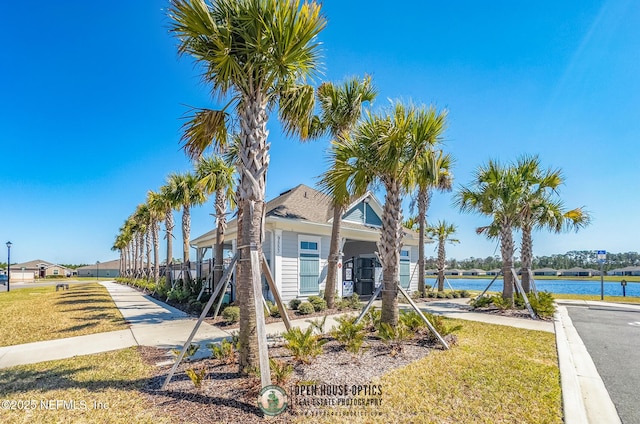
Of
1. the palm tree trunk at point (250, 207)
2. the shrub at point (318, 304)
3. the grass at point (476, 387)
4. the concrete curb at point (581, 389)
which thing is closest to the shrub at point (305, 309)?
the shrub at point (318, 304)

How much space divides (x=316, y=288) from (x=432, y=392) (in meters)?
9.57

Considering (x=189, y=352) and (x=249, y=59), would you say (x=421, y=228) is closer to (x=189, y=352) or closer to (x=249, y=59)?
(x=189, y=352)

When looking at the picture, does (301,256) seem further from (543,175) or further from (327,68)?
(543,175)

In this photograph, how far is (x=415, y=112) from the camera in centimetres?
686

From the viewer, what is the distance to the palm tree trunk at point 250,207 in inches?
186

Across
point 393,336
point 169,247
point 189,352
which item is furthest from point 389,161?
point 169,247

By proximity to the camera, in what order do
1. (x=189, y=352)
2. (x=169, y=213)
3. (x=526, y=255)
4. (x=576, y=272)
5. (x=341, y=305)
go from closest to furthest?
→ (x=189, y=352) < (x=341, y=305) < (x=526, y=255) < (x=169, y=213) < (x=576, y=272)

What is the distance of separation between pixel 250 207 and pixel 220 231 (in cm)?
854

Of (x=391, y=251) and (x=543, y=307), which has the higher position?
(x=391, y=251)

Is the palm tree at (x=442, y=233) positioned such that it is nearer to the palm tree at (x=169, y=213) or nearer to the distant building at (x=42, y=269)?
the palm tree at (x=169, y=213)

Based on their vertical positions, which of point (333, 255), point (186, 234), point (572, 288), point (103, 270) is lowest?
point (103, 270)

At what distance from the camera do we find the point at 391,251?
7145 millimetres

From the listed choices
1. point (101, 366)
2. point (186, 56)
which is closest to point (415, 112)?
point (186, 56)

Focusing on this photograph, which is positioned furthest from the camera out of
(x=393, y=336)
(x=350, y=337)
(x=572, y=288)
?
(x=572, y=288)
